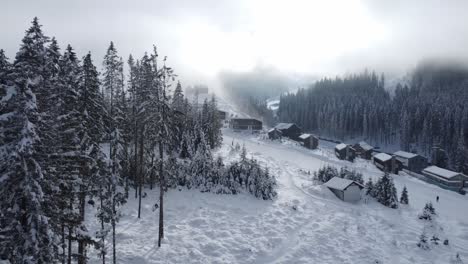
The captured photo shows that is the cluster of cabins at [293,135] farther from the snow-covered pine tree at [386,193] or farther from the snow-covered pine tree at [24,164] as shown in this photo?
the snow-covered pine tree at [24,164]

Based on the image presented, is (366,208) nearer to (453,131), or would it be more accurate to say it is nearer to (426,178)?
(426,178)

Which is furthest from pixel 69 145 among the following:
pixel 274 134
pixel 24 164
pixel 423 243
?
pixel 274 134

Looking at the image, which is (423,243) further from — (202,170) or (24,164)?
(24,164)

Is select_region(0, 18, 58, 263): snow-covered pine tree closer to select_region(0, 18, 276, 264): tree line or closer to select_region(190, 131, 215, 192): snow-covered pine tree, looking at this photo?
select_region(0, 18, 276, 264): tree line

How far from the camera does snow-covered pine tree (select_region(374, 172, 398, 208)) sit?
43125 millimetres

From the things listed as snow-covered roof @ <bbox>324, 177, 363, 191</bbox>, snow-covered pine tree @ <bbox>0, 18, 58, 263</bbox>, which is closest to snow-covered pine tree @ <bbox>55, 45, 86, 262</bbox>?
snow-covered pine tree @ <bbox>0, 18, 58, 263</bbox>

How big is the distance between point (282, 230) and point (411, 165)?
6753cm

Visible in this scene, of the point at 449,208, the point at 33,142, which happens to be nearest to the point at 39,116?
the point at 33,142

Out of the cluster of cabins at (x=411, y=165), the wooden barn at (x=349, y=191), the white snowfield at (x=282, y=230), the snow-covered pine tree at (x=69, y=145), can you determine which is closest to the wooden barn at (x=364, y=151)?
A: the cluster of cabins at (x=411, y=165)

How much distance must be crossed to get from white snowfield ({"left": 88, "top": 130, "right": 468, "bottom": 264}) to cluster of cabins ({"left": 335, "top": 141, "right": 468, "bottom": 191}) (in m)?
21.5

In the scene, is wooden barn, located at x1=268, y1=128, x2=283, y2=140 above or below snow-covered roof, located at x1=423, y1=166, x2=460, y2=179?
above

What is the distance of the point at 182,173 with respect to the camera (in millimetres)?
44000

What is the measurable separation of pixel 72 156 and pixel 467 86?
A: 196134 mm

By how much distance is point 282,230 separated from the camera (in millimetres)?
30547
